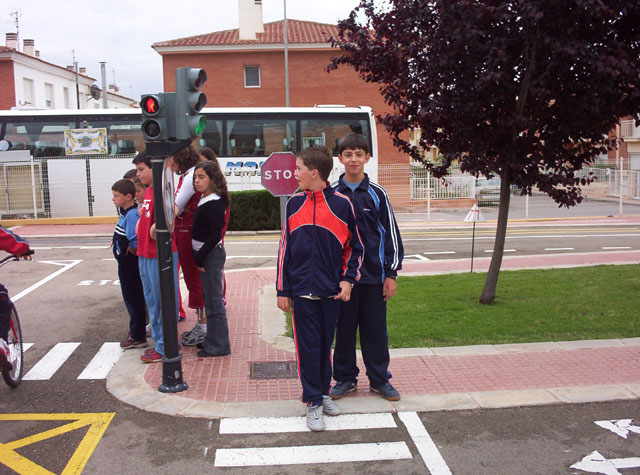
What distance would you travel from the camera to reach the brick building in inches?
1374

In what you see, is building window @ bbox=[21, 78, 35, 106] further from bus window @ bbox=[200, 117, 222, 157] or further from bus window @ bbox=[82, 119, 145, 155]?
bus window @ bbox=[200, 117, 222, 157]

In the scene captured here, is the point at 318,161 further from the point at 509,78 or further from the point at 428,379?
the point at 509,78

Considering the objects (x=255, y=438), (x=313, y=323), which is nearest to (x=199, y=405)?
(x=255, y=438)

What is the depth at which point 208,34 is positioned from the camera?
122ft

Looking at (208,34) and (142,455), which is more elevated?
(208,34)

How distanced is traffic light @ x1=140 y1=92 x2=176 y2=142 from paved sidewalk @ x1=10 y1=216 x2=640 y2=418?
2.06 m

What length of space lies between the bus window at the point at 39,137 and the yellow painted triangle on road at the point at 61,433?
57.1 feet

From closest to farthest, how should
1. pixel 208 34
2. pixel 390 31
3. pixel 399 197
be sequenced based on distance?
pixel 390 31
pixel 399 197
pixel 208 34

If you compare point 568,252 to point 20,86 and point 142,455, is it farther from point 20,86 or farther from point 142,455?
point 20,86

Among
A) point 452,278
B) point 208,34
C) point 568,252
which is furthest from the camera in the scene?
point 208,34

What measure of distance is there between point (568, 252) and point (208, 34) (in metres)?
29.0

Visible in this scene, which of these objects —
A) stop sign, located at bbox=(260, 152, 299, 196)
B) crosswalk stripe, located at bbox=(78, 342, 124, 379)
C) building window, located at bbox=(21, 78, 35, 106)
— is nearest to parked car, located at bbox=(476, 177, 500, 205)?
stop sign, located at bbox=(260, 152, 299, 196)

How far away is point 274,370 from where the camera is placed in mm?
5730

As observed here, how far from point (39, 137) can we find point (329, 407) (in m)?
18.8
